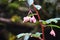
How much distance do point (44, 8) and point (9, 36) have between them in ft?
3.02

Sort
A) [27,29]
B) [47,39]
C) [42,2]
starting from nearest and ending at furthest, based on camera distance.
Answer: [47,39] → [42,2] → [27,29]

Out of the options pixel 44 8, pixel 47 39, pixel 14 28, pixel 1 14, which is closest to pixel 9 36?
pixel 14 28

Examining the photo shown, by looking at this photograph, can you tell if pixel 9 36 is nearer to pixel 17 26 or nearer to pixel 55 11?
pixel 17 26

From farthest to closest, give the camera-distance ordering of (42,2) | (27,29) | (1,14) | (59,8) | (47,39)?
(1,14) → (27,29) → (59,8) → (42,2) → (47,39)

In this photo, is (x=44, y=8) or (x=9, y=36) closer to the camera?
(x=44, y=8)

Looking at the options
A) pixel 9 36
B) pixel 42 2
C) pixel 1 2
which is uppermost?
pixel 42 2

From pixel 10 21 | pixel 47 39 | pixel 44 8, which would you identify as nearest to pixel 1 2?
pixel 10 21

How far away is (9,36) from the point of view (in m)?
2.93

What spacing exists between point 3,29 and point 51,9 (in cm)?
113

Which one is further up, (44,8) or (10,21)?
(44,8)

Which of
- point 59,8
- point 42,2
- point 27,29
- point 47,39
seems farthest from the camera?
point 27,29

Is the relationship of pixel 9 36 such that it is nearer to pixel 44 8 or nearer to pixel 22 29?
pixel 22 29

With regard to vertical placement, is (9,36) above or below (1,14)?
below

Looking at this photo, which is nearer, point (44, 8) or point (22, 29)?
point (44, 8)
